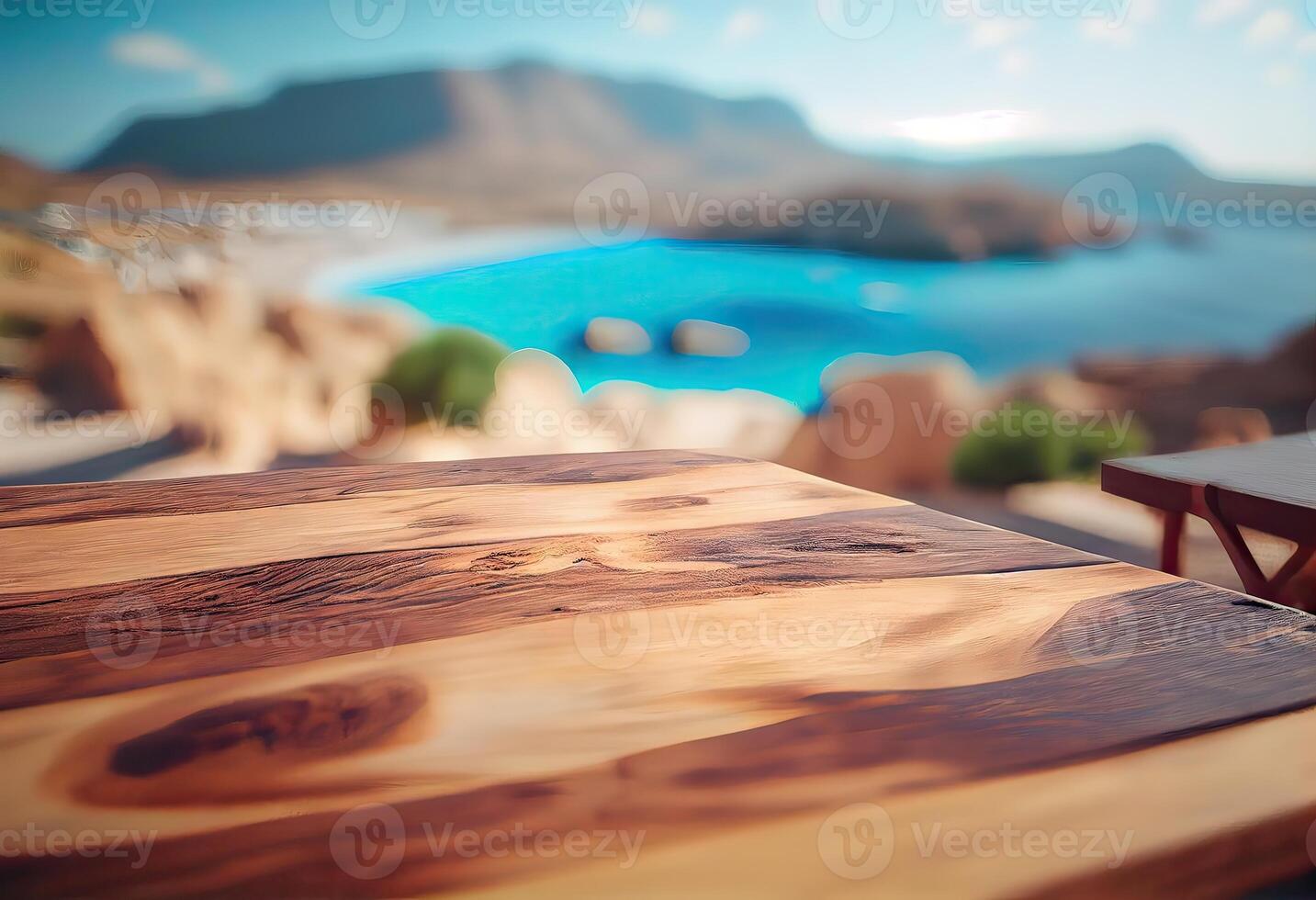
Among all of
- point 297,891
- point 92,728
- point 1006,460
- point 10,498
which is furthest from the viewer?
point 1006,460

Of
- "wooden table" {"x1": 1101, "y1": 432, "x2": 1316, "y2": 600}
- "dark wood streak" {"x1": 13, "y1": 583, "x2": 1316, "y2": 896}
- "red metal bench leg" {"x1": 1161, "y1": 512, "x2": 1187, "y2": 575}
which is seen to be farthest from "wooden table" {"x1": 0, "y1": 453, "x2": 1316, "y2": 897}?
"red metal bench leg" {"x1": 1161, "y1": 512, "x2": 1187, "y2": 575}

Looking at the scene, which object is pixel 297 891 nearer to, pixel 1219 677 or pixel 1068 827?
pixel 1068 827

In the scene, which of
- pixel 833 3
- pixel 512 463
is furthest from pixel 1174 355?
pixel 512 463

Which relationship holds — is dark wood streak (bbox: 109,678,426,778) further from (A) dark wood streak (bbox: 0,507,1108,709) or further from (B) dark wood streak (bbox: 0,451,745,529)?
(B) dark wood streak (bbox: 0,451,745,529)

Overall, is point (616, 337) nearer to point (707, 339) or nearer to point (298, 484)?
point (707, 339)

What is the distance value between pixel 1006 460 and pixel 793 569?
3278 mm

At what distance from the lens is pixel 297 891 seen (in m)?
0.32

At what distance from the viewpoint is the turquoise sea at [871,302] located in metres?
3.63

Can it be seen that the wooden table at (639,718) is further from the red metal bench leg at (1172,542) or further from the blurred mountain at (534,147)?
the blurred mountain at (534,147)

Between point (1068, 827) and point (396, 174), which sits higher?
point (396, 174)

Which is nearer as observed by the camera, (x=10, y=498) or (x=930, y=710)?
(x=930, y=710)

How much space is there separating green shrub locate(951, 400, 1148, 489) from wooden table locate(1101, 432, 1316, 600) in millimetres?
2101

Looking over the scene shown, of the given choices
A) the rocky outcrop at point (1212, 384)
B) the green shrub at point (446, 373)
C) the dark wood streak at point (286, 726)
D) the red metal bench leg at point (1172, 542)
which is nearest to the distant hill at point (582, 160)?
the green shrub at point (446, 373)

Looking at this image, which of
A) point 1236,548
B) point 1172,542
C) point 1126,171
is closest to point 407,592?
point 1236,548
